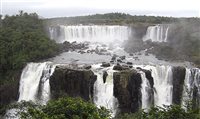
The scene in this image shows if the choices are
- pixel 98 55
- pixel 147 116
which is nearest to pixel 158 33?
pixel 98 55

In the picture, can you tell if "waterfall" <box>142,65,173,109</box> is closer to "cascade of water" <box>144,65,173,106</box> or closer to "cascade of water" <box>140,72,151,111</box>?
"cascade of water" <box>144,65,173,106</box>

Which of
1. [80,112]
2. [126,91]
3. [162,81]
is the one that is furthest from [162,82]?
[80,112]

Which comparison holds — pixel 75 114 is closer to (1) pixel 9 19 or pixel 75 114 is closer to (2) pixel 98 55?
(2) pixel 98 55

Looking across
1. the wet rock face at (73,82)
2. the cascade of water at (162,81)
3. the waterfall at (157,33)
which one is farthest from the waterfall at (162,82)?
the waterfall at (157,33)

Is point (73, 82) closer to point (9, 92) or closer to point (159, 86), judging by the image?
point (9, 92)

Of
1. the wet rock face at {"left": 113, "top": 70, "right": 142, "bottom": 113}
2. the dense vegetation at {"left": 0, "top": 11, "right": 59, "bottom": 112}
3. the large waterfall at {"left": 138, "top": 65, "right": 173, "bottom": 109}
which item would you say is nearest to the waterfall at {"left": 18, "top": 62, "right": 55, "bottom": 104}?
the dense vegetation at {"left": 0, "top": 11, "right": 59, "bottom": 112}

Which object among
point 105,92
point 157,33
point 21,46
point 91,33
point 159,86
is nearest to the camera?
point 105,92
